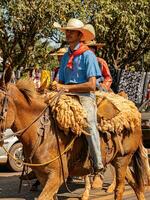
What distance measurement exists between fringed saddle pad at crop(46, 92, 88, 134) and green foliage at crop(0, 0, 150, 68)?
14.7 metres

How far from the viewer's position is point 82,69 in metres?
6.74

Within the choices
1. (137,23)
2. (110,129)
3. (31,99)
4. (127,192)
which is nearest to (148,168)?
(110,129)

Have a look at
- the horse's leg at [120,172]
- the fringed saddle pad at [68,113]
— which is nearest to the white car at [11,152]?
the horse's leg at [120,172]

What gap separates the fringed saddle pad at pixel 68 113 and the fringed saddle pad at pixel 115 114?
506 mm

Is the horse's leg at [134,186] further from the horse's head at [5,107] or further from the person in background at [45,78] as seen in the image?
the horse's head at [5,107]

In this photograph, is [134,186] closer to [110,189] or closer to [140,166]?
[140,166]

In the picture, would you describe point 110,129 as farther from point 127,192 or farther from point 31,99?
point 127,192

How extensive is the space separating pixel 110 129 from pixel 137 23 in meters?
21.5

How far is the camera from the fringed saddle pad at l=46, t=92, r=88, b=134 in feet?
21.4

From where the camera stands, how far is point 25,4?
21328 millimetres

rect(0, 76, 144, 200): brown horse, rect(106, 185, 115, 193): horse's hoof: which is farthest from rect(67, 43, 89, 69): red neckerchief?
rect(106, 185, 115, 193): horse's hoof

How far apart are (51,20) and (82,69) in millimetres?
15622

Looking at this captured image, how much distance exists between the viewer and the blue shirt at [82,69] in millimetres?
6625

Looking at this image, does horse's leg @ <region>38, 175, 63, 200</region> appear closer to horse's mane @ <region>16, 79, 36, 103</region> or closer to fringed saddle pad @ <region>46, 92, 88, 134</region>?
fringed saddle pad @ <region>46, 92, 88, 134</region>
